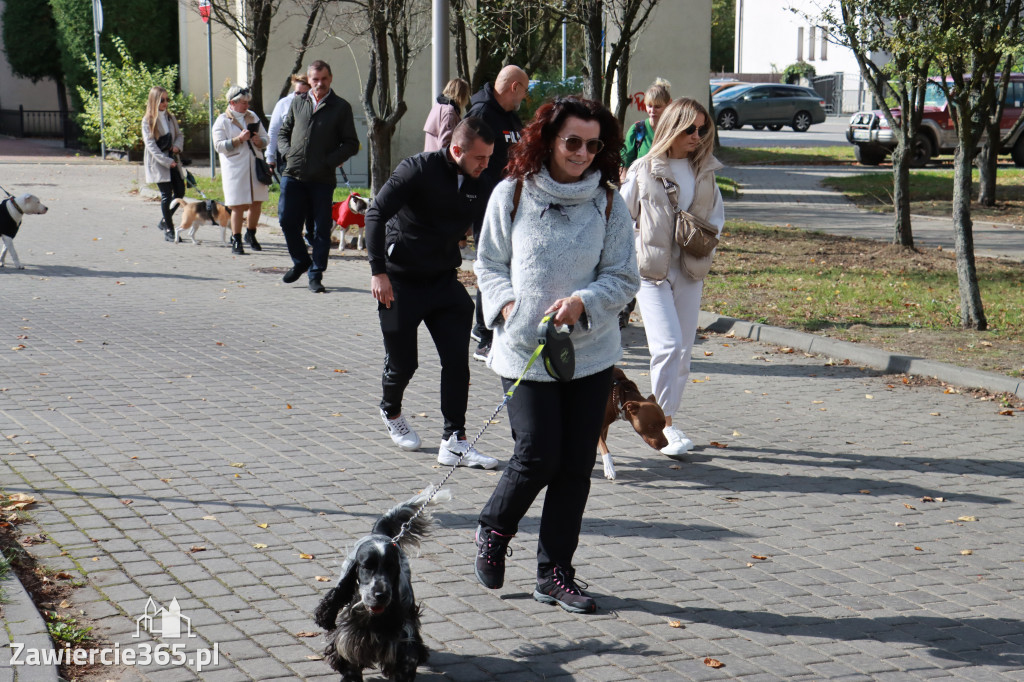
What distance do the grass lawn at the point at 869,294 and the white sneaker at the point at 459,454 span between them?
4.59 metres

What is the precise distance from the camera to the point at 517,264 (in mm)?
4500

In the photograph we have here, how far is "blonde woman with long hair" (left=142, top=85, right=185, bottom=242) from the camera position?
52.5 ft

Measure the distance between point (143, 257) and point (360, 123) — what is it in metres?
11.1

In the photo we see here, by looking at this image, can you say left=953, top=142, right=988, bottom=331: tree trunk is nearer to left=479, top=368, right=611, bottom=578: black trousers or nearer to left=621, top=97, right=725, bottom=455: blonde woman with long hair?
left=621, top=97, right=725, bottom=455: blonde woman with long hair

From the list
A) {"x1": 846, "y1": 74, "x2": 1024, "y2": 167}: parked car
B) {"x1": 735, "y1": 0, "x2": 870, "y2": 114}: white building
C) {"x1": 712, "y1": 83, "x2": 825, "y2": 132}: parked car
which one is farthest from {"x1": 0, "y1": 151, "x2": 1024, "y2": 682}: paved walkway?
{"x1": 735, "y1": 0, "x2": 870, "y2": 114}: white building

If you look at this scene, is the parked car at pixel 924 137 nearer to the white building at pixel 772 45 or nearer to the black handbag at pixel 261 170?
the black handbag at pixel 261 170

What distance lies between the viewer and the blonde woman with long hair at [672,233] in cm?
680

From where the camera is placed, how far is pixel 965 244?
33.8 ft

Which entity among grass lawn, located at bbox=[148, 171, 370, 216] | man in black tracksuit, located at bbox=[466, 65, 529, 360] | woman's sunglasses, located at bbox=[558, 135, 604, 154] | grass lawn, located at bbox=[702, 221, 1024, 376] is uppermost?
man in black tracksuit, located at bbox=[466, 65, 529, 360]

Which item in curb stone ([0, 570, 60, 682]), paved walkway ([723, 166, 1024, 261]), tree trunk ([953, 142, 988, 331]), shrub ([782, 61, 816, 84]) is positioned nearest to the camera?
curb stone ([0, 570, 60, 682])

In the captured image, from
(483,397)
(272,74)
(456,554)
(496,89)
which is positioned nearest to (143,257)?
(496,89)

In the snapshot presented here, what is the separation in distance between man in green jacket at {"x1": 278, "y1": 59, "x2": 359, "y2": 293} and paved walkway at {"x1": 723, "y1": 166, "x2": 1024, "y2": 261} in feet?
27.9

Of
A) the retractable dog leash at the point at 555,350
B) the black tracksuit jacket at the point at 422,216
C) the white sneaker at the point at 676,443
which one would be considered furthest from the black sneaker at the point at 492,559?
the white sneaker at the point at 676,443

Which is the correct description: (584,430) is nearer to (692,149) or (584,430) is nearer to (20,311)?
(692,149)
